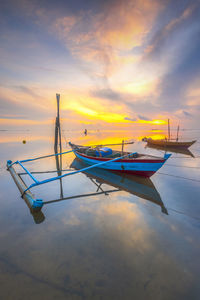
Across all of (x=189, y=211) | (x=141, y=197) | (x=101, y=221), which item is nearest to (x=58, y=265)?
(x=101, y=221)

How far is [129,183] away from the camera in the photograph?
1157 cm

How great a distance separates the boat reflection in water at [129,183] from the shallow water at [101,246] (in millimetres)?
239

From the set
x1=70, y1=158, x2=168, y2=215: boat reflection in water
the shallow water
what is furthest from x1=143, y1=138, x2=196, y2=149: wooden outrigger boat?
the shallow water

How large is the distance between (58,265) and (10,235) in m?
2.94

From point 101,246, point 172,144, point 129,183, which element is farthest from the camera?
point 172,144

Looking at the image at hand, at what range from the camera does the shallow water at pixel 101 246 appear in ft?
12.1

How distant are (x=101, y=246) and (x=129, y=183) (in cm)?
713

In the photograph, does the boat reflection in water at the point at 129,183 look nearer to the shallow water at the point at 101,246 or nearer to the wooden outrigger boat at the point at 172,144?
the shallow water at the point at 101,246

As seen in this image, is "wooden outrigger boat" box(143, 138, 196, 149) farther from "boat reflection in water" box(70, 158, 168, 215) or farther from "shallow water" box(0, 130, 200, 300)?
"shallow water" box(0, 130, 200, 300)

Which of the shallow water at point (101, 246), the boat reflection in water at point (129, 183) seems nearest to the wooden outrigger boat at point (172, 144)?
the boat reflection in water at point (129, 183)

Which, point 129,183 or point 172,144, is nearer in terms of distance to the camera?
point 129,183

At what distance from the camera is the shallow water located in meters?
3.68

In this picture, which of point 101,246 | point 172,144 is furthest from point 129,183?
point 172,144

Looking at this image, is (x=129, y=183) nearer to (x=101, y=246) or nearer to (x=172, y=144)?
(x=101, y=246)
